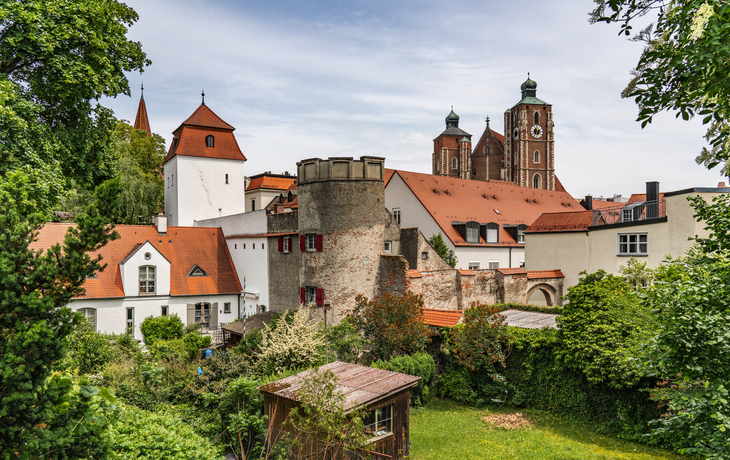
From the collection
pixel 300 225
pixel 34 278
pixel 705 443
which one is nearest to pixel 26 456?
pixel 34 278

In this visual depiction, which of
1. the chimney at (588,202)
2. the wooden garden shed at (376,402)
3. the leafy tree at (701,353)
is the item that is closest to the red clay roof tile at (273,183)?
the chimney at (588,202)

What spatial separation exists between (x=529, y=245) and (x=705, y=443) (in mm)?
22922

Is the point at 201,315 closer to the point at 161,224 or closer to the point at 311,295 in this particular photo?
the point at 161,224

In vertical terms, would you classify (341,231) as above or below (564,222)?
below

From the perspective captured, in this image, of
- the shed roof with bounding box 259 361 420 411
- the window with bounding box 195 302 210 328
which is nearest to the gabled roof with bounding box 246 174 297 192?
the window with bounding box 195 302 210 328

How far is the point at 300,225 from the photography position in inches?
854

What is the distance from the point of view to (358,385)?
10.4 m

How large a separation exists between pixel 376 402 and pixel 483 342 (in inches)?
308

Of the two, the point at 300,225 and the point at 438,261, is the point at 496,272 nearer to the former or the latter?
the point at 438,261

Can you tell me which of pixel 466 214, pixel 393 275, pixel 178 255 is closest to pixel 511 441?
pixel 393 275

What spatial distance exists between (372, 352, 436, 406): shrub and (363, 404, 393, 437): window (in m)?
5.08

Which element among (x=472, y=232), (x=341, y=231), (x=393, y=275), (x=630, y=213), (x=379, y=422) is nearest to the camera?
(x=379, y=422)

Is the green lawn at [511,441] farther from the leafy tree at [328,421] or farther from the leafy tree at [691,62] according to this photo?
the leafy tree at [691,62]

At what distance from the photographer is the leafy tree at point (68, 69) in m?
11.5
